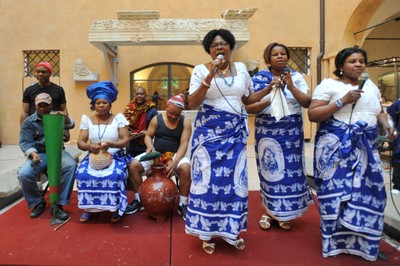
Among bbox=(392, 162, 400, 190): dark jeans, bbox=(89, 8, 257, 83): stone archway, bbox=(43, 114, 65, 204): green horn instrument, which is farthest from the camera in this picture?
bbox=(89, 8, 257, 83): stone archway

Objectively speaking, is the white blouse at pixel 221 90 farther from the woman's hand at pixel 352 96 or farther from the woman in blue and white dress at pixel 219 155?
the woman's hand at pixel 352 96

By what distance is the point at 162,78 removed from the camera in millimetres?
8766

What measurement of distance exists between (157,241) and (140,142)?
5.21 ft

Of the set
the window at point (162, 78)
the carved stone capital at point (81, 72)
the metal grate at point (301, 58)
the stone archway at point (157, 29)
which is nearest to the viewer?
the stone archway at point (157, 29)

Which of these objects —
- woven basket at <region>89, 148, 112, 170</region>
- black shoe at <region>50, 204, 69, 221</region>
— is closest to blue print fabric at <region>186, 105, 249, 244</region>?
woven basket at <region>89, 148, 112, 170</region>

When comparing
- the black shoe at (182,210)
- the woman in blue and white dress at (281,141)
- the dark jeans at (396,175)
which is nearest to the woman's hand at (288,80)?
the woman in blue and white dress at (281,141)

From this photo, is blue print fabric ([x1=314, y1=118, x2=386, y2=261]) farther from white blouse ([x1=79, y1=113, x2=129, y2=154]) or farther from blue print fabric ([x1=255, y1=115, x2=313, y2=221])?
white blouse ([x1=79, y1=113, x2=129, y2=154])

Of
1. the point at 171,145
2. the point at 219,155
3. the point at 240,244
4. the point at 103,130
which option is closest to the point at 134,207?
the point at 171,145

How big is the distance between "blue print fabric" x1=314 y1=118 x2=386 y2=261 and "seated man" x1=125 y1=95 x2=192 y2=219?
1447 millimetres

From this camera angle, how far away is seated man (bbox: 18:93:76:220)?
11.0ft

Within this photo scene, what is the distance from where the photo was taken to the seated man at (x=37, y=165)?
3357 mm

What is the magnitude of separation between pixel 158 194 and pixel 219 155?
99 cm

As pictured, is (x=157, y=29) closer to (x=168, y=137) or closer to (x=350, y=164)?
(x=168, y=137)

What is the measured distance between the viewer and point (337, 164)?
8.05 ft
